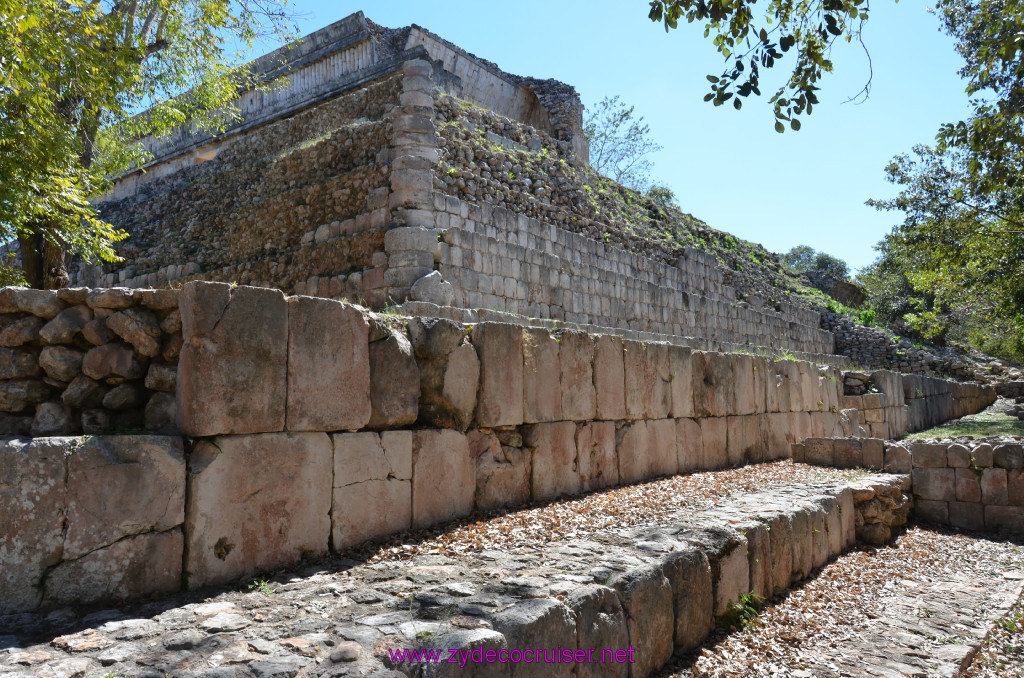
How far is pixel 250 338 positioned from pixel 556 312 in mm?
8597

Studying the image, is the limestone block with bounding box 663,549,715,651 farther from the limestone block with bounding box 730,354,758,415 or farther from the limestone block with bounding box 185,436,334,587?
the limestone block with bounding box 730,354,758,415

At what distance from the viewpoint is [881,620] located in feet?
18.5

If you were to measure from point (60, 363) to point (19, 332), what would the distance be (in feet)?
0.99

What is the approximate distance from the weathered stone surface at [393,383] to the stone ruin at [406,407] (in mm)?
22

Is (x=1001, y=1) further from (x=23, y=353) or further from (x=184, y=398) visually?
(x=23, y=353)

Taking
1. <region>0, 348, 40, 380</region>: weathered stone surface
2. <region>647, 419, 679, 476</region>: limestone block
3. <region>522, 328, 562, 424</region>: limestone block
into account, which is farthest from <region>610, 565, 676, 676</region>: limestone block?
<region>647, 419, 679, 476</region>: limestone block

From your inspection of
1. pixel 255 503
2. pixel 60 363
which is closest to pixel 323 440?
pixel 255 503

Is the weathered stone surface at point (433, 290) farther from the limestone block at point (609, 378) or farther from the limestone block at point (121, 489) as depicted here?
the limestone block at point (121, 489)

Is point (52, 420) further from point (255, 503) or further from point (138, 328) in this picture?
point (255, 503)

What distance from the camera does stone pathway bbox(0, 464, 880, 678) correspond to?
2.78 meters

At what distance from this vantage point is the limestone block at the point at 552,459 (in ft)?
21.0

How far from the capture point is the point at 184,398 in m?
3.79

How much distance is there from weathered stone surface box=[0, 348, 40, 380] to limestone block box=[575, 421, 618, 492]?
4793 millimetres

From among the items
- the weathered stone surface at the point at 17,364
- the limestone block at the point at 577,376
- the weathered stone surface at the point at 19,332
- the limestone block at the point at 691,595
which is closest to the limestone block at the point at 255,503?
the weathered stone surface at the point at 17,364
